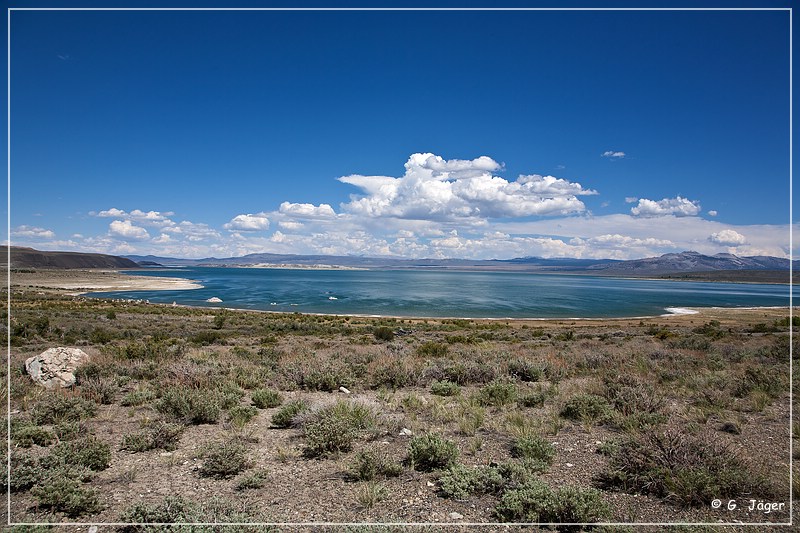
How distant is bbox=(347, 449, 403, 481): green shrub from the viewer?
225 inches

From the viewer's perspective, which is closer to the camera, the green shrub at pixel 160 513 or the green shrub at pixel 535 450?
the green shrub at pixel 160 513

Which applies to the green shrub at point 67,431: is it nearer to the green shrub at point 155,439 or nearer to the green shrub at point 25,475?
the green shrub at point 155,439

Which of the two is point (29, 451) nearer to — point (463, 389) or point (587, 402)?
point (463, 389)

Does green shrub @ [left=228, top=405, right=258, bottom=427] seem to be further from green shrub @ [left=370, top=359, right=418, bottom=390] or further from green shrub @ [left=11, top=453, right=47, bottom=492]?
green shrub @ [left=370, top=359, right=418, bottom=390]

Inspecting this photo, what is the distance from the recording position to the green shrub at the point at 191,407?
26.6ft

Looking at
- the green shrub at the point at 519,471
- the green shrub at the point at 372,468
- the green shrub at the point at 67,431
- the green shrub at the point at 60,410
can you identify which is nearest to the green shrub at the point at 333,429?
the green shrub at the point at 372,468

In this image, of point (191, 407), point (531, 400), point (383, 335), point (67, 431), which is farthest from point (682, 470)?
point (383, 335)

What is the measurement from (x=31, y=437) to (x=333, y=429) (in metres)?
5.16

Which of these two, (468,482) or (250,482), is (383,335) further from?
(468,482)

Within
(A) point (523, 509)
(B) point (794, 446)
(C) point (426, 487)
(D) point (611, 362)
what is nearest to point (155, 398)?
(C) point (426, 487)

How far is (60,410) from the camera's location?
8.09m

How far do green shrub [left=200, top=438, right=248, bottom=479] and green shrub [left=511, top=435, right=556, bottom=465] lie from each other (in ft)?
14.0

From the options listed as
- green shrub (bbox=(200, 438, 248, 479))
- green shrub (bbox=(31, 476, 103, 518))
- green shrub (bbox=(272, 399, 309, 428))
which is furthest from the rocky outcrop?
green shrub (bbox=(200, 438, 248, 479))

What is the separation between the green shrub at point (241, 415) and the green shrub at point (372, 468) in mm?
3224
